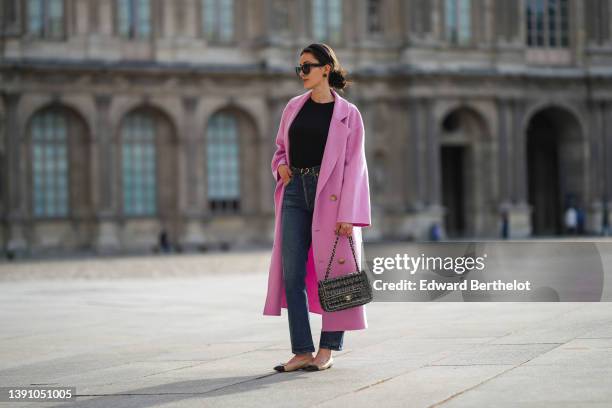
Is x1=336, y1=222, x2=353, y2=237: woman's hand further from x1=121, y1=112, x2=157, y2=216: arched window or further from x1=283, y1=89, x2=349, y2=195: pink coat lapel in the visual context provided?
x1=121, y1=112, x2=157, y2=216: arched window

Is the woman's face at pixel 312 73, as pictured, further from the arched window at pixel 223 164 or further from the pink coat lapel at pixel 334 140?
the arched window at pixel 223 164

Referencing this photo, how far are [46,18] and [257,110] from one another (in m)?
8.29

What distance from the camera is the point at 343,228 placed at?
9281 millimetres

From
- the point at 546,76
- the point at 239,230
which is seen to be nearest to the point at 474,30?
the point at 546,76

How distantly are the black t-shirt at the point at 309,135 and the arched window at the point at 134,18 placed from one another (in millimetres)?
36043

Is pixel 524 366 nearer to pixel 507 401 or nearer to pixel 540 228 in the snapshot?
pixel 507 401

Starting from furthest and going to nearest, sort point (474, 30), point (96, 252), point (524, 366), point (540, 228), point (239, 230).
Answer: point (540, 228) → point (474, 30) → point (239, 230) → point (96, 252) → point (524, 366)

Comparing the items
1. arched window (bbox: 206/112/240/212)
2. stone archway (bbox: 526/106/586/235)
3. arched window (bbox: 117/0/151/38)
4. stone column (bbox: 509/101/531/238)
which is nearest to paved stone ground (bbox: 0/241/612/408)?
arched window (bbox: 117/0/151/38)

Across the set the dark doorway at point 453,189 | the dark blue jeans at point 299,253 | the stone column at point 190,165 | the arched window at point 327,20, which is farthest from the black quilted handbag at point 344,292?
the dark doorway at point 453,189

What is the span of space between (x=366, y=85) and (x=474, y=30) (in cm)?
516

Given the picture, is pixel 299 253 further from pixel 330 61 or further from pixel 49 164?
pixel 49 164

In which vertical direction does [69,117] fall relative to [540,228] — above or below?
above

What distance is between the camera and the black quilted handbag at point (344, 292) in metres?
9.16

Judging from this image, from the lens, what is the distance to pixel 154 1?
1773 inches
